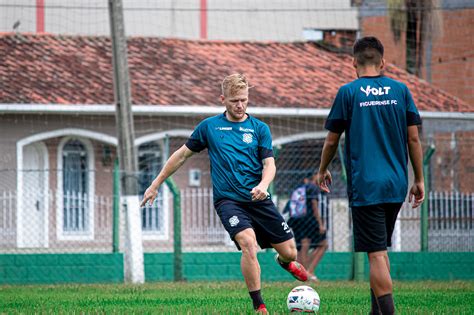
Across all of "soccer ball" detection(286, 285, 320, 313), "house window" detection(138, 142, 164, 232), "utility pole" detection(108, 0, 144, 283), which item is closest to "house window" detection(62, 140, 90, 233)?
"utility pole" detection(108, 0, 144, 283)

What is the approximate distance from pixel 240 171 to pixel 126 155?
7.26m

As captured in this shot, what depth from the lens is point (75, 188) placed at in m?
19.5

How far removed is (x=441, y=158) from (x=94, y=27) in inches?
388

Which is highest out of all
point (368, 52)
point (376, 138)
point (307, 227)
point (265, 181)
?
point (368, 52)

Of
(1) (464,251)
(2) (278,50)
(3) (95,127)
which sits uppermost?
(2) (278,50)

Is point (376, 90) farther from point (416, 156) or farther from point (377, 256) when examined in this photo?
point (377, 256)

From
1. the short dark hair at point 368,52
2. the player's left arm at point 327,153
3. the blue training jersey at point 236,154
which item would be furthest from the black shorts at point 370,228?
the blue training jersey at point 236,154

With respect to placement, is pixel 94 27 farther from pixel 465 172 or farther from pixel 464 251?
pixel 464 251

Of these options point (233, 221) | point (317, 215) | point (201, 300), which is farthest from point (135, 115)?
point (233, 221)

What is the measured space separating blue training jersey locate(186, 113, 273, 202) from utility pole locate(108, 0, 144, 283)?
6.89m

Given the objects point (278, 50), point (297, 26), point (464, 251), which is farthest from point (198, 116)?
point (297, 26)

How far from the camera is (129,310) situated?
8508 mm

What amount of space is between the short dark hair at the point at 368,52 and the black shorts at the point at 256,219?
5.75 feet

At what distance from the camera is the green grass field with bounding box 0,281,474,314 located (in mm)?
8500
